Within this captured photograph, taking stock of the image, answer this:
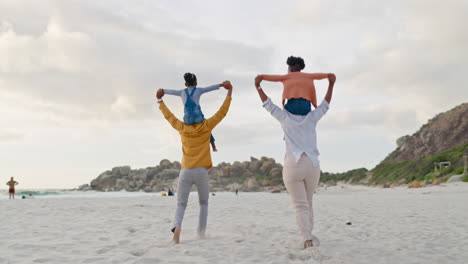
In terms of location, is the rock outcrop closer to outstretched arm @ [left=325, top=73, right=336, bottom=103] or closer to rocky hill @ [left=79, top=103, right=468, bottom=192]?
→ rocky hill @ [left=79, top=103, right=468, bottom=192]

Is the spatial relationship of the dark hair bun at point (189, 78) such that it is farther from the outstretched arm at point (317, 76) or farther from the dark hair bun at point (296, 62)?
the outstretched arm at point (317, 76)

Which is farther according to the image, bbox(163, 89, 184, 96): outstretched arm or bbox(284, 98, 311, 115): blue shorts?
bbox(163, 89, 184, 96): outstretched arm

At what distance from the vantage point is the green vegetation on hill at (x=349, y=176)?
77.7 m

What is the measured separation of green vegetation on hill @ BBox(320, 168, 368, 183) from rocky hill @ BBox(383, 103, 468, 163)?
1299cm

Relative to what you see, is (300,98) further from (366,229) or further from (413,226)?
(413,226)

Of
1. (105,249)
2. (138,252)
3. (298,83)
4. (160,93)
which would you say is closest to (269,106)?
(298,83)

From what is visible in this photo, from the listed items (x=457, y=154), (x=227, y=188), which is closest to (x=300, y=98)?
(x=457, y=154)

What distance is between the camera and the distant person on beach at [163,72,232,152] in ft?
18.5

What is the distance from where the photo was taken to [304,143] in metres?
Answer: 4.99

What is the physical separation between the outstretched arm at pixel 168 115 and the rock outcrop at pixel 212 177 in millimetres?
54090

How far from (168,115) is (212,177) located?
71.0 meters

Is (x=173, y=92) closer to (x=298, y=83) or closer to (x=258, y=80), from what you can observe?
(x=258, y=80)

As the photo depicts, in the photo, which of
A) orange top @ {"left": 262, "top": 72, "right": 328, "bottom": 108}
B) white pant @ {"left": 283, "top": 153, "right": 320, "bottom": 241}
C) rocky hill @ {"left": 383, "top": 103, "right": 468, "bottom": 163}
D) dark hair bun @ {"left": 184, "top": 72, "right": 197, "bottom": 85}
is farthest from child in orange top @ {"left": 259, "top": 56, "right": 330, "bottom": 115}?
rocky hill @ {"left": 383, "top": 103, "right": 468, "bottom": 163}

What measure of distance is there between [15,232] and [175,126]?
367cm
